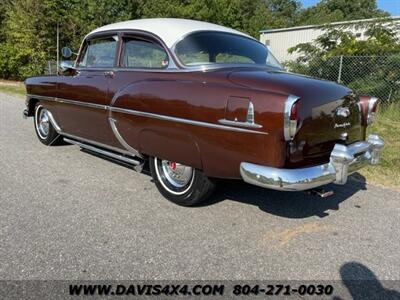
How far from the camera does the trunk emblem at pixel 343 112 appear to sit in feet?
11.7

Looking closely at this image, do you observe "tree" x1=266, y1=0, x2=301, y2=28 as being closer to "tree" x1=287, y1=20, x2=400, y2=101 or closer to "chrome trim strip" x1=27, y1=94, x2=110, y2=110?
"tree" x1=287, y1=20, x2=400, y2=101

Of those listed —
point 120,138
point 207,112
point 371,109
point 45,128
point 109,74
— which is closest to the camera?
point 207,112

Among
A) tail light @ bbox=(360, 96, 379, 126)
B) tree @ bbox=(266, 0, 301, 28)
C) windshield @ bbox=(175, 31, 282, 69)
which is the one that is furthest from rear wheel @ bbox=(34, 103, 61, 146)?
tree @ bbox=(266, 0, 301, 28)

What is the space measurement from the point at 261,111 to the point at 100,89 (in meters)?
2.31

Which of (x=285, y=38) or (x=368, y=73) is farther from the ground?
(x=285, y=38)

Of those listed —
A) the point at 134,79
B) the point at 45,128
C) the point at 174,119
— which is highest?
the point at 134,79

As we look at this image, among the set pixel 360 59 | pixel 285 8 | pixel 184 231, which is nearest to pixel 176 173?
pixel 184 231

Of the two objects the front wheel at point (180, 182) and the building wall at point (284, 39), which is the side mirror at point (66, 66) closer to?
the front wheel at point (180, 182)

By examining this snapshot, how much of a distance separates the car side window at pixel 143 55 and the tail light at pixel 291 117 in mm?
1535

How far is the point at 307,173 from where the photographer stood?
3256mm

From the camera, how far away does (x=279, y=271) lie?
2934 mm

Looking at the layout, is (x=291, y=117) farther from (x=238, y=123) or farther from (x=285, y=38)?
(x=285, y=38)

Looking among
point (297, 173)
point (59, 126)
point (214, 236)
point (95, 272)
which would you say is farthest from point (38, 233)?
point (59, 126)

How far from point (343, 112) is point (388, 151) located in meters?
3.25
